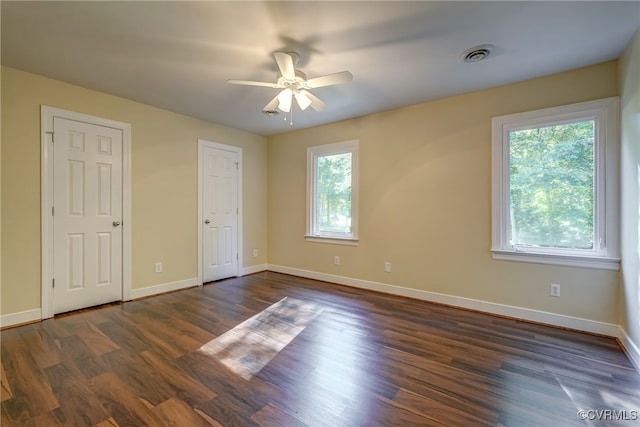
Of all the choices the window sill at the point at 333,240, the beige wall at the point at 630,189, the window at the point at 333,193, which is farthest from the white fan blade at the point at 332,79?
the window sill at the point at 333,240

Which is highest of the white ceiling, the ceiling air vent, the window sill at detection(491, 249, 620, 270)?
the white ceiling

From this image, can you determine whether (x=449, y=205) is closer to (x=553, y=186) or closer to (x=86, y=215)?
(x=553, y=186)

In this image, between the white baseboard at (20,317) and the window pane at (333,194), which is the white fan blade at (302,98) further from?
the white baseboard at (20,317)

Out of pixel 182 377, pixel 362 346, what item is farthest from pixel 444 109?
pixel 182 377

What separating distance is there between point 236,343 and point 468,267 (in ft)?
8.66

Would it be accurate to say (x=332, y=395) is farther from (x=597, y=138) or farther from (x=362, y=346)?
(x=597, y=138)

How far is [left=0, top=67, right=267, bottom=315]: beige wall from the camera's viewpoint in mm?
2756

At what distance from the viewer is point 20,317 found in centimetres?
281

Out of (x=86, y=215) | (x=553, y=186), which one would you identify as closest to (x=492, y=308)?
(x=553, y=186)

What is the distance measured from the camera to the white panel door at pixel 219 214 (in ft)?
14.4

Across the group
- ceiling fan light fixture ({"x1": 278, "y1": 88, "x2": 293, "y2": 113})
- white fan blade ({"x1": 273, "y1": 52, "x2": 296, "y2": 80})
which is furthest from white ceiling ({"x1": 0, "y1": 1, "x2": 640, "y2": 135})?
ceiling fan light fixture ({"x1": 278, "y1": 88, "x2": 293, "y2": 113})

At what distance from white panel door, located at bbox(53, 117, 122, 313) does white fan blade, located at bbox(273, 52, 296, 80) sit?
2446 mm

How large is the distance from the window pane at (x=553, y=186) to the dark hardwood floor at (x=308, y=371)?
93 cm

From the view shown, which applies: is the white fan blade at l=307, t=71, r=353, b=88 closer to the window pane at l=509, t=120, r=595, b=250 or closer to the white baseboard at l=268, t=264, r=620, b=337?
the window pane at l=509, t=120, r=595, b=250
